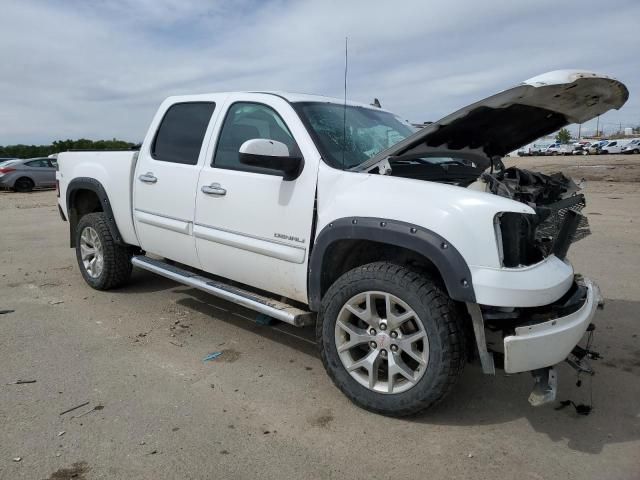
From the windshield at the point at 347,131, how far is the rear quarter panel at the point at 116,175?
79.0 inches

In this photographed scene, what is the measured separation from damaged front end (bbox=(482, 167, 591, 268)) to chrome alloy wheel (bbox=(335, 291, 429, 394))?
2.15ft

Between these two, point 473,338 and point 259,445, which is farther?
point 473,338

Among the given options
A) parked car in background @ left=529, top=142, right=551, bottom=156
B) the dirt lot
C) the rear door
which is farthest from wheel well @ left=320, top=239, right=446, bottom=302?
parked car in background @ left=529, top=142, right=551, bottom=156

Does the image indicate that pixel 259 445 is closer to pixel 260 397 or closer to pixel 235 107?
pixel 260 397

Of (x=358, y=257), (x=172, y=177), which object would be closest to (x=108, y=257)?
(x=172, y=177)

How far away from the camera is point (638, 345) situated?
4.18 metres

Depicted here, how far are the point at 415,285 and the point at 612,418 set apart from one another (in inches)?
56.9

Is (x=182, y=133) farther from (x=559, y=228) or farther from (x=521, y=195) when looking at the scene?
(x=559, y=228)

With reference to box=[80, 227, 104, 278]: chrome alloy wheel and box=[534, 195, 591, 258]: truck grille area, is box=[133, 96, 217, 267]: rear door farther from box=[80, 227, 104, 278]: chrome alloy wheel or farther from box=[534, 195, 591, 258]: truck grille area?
box=[534, 195, 591, 258]: truck grille area

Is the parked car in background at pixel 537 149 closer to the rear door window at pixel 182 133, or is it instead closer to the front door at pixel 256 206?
the rear door window at pixel 182 133

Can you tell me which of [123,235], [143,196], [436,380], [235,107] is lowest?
[436,380]

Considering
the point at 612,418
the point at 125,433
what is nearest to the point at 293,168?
the point at 125,433

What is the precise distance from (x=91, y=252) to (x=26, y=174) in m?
18.8

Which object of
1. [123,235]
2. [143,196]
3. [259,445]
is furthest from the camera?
[123,235]
